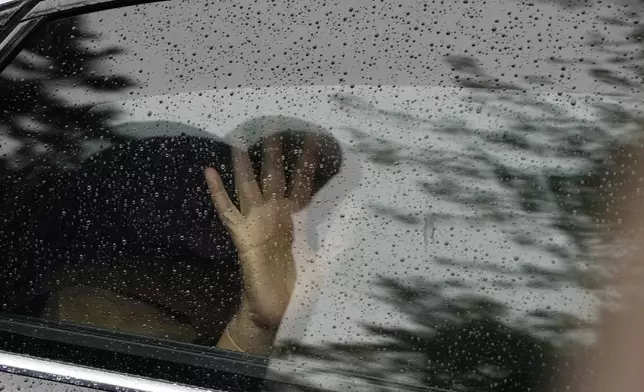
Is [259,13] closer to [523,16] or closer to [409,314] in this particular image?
[523,16]

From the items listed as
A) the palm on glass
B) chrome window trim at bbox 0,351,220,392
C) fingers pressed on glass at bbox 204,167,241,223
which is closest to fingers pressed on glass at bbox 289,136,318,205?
the palm on glass

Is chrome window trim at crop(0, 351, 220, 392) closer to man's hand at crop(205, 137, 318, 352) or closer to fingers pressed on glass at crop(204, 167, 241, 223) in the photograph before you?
man's hand at crop(205, 137, 318, 352)

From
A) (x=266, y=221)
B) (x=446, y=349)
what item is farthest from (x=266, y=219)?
(x=446, y=349)

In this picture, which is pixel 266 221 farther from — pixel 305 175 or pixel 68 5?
pixel 68 5

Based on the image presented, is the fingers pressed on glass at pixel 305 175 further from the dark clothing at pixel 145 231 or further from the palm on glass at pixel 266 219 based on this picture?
the dark clothing at pixel 145 231

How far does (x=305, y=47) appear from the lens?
1646 mm

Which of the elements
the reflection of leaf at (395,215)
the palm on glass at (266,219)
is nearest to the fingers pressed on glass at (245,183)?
the palm on glass at (266,219)

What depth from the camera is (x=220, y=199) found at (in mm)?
1675

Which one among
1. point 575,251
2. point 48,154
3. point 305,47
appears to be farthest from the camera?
point 48,154

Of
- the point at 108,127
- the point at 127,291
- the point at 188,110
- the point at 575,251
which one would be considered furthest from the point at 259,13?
the point at 575,251

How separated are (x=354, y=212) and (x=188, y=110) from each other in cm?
38

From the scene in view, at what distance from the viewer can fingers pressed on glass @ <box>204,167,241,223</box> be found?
1.67m

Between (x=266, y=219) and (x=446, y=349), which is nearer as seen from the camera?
(x=446, y=349)

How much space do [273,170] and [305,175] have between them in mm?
65
